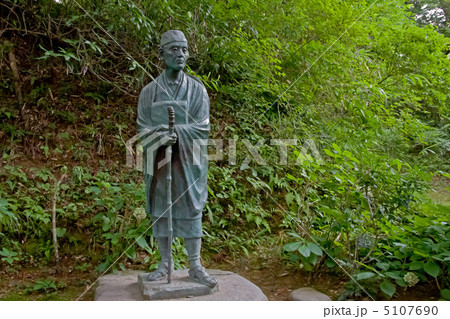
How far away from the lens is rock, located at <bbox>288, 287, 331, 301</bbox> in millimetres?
3451

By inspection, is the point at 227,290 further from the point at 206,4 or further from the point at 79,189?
the point at 206,4

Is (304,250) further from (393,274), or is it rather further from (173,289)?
(173,289)

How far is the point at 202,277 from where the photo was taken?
A: 3080 mm

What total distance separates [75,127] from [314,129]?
397cm

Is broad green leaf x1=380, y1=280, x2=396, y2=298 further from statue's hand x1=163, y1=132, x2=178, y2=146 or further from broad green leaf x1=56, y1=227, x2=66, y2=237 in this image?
broad green leaf x1=56, y1=227, x2=66, y2=237

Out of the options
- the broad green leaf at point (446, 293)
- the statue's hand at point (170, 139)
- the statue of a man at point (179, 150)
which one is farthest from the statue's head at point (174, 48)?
the broad green leaf at point (446, 293)

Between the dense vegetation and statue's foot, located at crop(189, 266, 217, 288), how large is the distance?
1.22m

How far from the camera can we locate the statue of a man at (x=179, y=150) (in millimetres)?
3008

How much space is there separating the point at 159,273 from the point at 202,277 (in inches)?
15.0

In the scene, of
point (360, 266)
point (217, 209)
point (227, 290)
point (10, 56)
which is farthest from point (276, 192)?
point (10, 56)

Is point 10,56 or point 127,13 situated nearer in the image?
point 127,13

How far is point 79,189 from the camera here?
5.01 meters

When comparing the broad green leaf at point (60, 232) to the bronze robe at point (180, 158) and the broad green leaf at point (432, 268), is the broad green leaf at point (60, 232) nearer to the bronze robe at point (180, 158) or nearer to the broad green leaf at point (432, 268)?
the bronze robe at point (180, 158)

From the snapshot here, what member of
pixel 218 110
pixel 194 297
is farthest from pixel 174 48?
pixel 218 110
